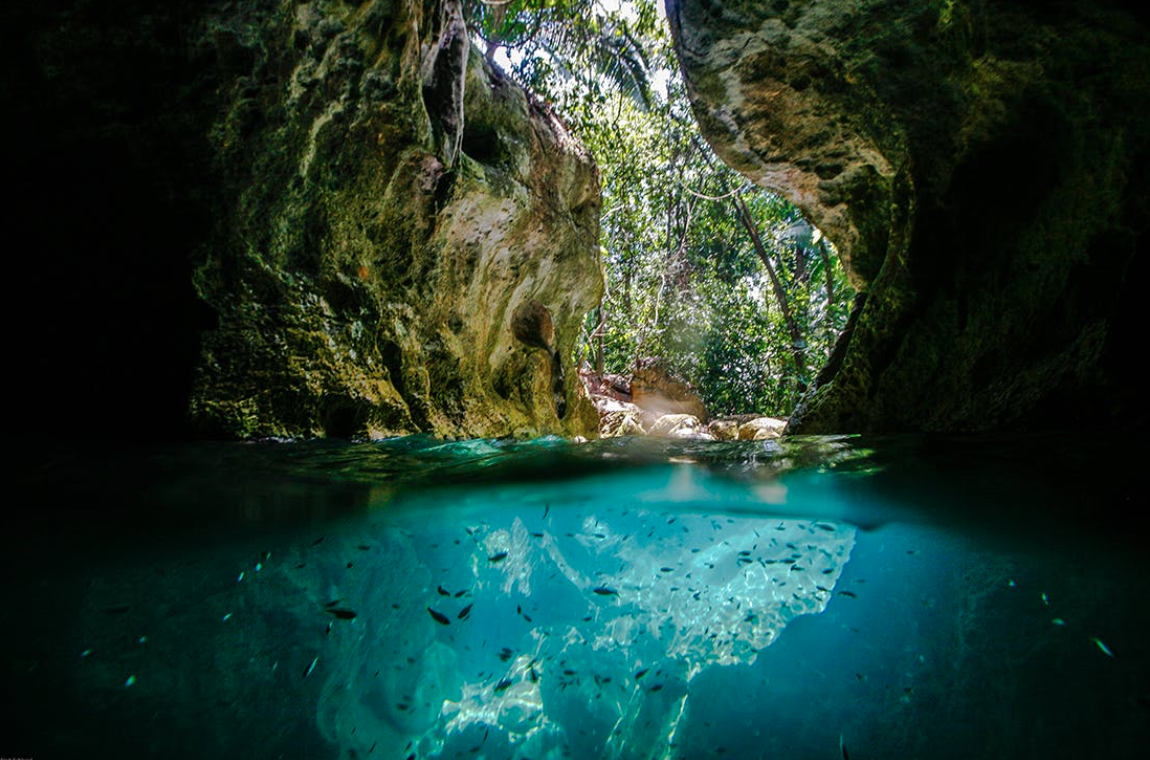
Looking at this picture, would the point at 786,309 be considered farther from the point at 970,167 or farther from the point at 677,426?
the point at 970,167

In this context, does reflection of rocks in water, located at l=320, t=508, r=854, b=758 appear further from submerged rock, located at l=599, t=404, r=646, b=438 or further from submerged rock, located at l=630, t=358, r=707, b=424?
submerged rock, located at l=630, t=358, r=707, b=424

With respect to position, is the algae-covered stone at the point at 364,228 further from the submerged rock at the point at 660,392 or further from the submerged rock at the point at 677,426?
the submerged rock at the point at 660,392

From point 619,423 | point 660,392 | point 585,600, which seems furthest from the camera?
point 660,392

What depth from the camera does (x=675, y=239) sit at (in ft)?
48.4

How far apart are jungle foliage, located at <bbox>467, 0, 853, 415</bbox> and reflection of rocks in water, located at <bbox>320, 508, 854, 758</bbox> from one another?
23.2 feet

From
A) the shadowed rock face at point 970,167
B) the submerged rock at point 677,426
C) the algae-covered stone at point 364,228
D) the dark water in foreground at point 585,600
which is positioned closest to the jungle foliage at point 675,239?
the submerged rock at point 677,426

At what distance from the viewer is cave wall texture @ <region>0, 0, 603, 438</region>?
2961mm

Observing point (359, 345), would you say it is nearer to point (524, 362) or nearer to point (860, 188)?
point (524, 362)

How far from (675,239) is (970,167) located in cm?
1078

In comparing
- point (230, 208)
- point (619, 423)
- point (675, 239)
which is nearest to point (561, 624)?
point (230, 208)

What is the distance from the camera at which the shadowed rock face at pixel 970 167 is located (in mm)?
3520

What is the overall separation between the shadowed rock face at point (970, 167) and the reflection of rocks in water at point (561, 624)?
2.20 m

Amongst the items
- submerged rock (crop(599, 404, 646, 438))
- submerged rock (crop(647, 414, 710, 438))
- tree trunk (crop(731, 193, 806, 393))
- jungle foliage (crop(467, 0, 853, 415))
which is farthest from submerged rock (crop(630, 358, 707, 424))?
tree trunk (crop(731, 193, 806, 393))

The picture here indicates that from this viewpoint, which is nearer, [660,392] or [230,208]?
[230,208]
